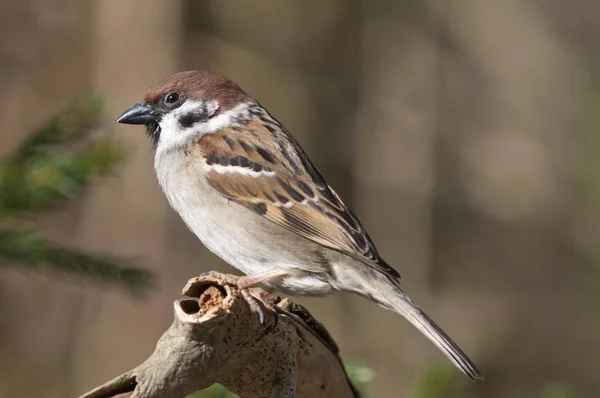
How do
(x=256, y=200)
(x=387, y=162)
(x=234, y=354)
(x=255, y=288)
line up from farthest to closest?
(x=387, y=162)
(x=256, y=200)
(x=255, y=288)
(x=234, y=354)

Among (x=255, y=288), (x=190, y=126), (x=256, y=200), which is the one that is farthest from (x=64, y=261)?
(x=190, y=126)

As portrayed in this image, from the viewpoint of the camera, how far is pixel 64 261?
224cm

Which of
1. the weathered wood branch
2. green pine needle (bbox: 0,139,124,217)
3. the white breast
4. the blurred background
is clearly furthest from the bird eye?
the blurred background

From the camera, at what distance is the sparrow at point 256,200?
299 centimetres

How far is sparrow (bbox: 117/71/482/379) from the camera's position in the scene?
2990mm

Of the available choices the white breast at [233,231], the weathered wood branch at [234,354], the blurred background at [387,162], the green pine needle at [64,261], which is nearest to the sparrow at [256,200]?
the white breast at [233,231]

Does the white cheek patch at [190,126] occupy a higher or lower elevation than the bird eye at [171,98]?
lower

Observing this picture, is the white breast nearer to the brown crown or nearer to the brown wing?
the brown wing

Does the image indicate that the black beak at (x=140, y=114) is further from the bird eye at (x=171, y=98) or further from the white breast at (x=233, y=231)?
the white breast at (x=233, y=231)

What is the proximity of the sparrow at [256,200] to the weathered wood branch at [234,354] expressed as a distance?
0.63 metres

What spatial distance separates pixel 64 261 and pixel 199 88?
133 centimetres

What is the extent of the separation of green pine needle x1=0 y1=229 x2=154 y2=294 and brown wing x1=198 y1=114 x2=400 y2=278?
81 centimetres

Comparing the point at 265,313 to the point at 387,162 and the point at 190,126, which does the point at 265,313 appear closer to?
the point at 190,126

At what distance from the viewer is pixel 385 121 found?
6133 millimetres
